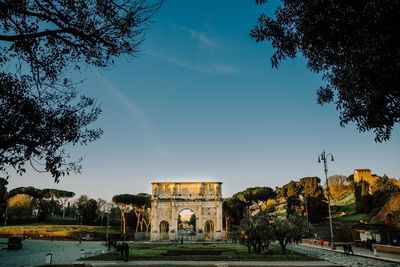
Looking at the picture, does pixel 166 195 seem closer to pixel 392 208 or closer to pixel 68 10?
pixel 392 208

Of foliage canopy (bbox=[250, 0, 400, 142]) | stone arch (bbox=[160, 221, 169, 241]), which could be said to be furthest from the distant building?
foliage canopy (bbox=[250, 0, 400, 142])

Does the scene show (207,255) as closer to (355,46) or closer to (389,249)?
(389,249)

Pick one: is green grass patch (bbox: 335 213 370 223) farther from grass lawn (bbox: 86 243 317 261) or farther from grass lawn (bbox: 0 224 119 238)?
grass lawn (bbox: 0 224 119 238)

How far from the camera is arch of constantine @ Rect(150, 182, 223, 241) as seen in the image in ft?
202

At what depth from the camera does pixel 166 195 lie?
63.4 m

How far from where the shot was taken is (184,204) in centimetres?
6269

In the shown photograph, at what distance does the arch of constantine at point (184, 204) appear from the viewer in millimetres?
61719

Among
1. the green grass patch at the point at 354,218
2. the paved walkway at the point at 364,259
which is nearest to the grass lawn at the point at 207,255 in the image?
the paved walkway at the point at 364,259

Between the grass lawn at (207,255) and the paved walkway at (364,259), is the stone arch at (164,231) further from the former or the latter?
the paved walkway at (364,259)

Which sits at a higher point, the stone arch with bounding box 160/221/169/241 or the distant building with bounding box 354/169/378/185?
the distant building with bounding box 354/169/378/185

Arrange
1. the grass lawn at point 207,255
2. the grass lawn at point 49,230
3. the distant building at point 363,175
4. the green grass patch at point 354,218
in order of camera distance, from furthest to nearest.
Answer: the distant building at point 363,175, the grass lawn at point 49,230, the green grass patch at point 354,218, the grass lawn at point 207,255

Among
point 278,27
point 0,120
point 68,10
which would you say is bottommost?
point 0,120

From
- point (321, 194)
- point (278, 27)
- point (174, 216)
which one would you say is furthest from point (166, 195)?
point (278, 27)

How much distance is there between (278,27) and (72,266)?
13128 millimetres
